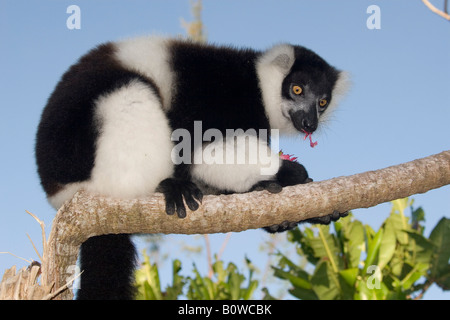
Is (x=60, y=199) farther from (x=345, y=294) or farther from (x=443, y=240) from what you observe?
(x=443, y=240)

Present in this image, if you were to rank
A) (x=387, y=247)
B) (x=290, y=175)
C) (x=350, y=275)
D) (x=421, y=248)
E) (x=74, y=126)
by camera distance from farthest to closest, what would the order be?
(x=387, y=247)
(x=421, y=248)
(x=350, y=275)
(x=290, y=175)
(x=74, y=126)

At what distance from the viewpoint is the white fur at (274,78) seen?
4.77 meters

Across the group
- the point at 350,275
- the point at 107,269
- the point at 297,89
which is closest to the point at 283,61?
the point at 297,89

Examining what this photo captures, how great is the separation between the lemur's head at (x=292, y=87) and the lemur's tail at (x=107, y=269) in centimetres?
199

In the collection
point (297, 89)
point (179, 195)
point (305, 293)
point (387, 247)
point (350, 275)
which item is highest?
point (297, 89)

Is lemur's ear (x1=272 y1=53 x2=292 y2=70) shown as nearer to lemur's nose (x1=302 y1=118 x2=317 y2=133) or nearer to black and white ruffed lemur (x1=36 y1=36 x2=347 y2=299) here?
black and white ruffed lemur (x1=36 y1=36 x2=347 y2=299)

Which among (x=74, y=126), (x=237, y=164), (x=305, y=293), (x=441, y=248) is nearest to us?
(x=74, y=126)

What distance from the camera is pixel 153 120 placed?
3.68 meters

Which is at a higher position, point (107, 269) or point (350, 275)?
point (350, 275)

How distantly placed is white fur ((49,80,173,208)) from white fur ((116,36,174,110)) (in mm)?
356

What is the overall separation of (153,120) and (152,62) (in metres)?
0.78

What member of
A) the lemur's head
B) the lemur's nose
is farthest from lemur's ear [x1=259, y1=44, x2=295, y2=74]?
the lemur's nose

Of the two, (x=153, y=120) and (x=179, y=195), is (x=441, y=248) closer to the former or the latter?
(x=179, y=195)

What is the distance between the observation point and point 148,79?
396cm
